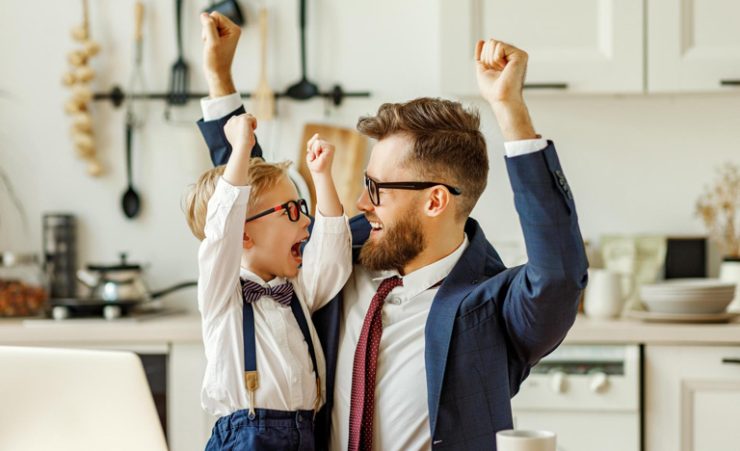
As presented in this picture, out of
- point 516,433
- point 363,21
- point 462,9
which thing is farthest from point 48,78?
point 516,433

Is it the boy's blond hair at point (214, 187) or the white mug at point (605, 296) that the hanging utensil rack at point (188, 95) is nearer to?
the white mug at point (605, 296)

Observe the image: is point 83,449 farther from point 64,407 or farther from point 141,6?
point 141,6

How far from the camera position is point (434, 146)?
6.61 ft

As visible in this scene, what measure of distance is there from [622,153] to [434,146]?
1.99 m

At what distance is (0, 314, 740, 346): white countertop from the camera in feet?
10.5

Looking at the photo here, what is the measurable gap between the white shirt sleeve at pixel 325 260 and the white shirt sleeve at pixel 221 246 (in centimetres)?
17

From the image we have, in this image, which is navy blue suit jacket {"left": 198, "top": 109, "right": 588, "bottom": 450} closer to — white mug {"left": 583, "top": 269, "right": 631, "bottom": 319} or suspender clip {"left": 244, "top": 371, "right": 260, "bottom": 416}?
suspender clip {"left": 244, "top": 371, "right": 260, "bottom": 416}

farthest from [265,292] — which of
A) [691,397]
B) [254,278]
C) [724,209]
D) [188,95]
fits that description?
[724,209]

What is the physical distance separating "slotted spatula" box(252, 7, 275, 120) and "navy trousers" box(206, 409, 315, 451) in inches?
85.2

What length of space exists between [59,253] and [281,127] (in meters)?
0.96

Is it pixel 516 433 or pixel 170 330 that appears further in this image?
pixel 170 330

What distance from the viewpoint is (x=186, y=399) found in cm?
336

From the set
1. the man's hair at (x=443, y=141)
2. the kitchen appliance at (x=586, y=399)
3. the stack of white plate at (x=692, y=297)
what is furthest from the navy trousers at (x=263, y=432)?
the stack of white plate at (x=692, y=297)

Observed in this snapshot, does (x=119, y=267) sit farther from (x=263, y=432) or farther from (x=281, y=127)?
(x=263, y=432)
